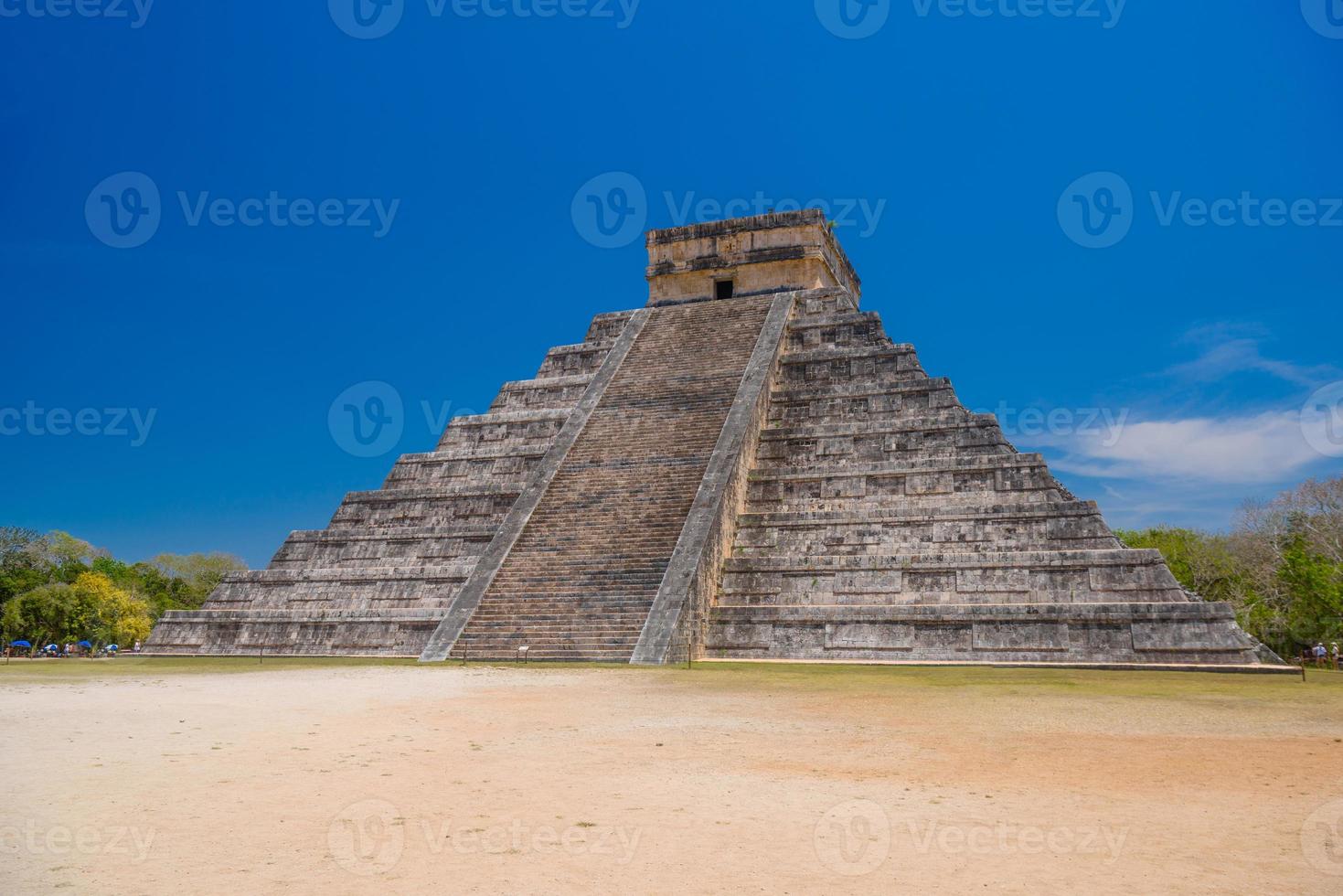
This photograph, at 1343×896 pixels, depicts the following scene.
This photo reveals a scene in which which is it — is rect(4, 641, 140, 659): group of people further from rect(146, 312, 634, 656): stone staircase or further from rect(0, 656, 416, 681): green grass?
rect(0, 656, 416, 681): green grass

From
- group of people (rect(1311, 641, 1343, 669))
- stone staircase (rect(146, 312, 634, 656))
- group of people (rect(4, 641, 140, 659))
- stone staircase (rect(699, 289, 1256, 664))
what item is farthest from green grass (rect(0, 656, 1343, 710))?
group of people (rect(4, 641, 140, 659))

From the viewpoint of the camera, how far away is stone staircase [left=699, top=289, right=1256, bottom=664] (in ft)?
45.5

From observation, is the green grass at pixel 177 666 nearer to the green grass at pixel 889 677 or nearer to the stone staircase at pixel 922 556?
the green grass at pixel 889 677

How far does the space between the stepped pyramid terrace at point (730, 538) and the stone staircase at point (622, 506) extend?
5 centimetres

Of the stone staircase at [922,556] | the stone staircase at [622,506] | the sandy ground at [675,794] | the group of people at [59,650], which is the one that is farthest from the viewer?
the group of people at [59,650]

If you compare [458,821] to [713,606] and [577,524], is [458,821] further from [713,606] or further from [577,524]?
[577,524]

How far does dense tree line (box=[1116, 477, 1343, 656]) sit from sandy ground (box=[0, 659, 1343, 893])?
12124 mm

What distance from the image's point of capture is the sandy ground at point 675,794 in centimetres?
400

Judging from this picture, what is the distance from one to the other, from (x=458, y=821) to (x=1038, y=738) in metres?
4.37

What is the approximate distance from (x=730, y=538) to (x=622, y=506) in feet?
6.83

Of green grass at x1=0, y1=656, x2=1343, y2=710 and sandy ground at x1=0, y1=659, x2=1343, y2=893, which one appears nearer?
sandy ground at x1=0, y1=659, x2=1343, y2=893

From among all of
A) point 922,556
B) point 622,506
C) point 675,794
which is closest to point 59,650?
point 622,506

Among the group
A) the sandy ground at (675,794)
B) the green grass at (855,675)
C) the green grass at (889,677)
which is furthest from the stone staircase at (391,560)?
the sandy ground at (675,794)

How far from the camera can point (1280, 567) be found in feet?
81.4
